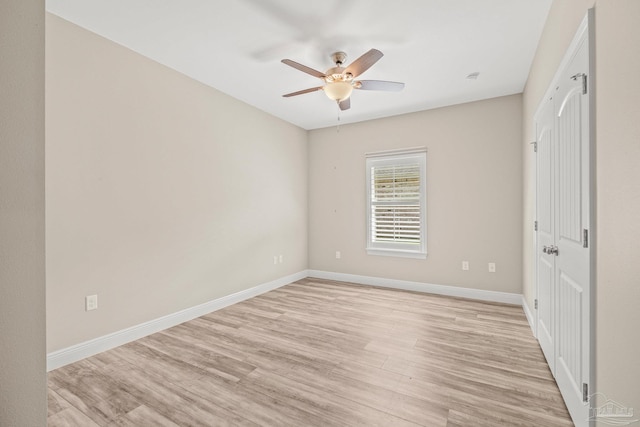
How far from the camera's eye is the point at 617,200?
44.9 inches

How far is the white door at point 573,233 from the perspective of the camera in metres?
1.44

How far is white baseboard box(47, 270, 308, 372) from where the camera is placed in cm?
230

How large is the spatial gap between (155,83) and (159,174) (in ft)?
3.00

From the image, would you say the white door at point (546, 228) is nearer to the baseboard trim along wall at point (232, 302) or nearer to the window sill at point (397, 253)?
the baseboard trim along wall at point (232, 302)

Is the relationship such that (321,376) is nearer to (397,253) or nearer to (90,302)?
(90,302)

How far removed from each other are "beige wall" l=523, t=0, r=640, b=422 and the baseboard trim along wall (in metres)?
1.99

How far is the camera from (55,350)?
227 centimetres

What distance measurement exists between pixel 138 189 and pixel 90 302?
3.47 feet

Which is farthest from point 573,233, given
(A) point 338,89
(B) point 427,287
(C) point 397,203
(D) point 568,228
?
(C) point 397,203

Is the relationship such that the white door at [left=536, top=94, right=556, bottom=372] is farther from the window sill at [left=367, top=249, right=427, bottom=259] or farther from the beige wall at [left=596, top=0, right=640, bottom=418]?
the window sill at [left=367, top=249, right=427, bottom=259]

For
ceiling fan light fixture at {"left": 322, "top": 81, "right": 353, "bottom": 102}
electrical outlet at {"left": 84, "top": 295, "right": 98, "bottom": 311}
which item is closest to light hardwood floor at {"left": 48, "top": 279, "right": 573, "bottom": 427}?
electrical outlet at {"left": 84, "top": 295, "right": 98, "bottom": 311}

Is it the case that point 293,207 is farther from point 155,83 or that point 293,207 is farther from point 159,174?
point 155,83

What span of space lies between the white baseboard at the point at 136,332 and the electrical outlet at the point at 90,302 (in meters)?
0.27
